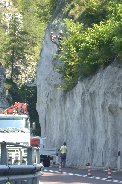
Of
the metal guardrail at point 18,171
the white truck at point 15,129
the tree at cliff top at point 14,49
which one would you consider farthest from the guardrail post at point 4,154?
the tree at cliff top at point 14,49

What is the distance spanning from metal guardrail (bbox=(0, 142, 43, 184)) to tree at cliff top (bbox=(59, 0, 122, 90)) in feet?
76.9

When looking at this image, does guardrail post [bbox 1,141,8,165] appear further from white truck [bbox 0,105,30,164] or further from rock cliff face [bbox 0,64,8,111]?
Answer: rock cliff face [bbox 0,64,8,111]

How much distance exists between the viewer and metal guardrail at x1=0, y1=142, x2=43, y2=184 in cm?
1459

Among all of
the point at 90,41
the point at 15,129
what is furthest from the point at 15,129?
the point at 90,41

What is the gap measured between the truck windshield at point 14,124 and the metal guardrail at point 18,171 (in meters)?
16.7

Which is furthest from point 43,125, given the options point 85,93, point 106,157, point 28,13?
point 28,13

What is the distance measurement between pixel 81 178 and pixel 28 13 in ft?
304

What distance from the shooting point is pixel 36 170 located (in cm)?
1661

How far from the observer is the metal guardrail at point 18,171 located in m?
14.6

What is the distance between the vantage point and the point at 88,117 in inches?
1791

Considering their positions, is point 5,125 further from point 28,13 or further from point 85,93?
point 28,13

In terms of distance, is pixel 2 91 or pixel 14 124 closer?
pixel 14 124

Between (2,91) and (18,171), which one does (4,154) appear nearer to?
(18,171)

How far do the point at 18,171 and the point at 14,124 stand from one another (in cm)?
1900
